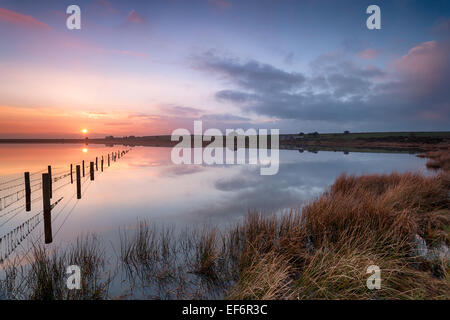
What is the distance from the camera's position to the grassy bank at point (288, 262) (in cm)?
440

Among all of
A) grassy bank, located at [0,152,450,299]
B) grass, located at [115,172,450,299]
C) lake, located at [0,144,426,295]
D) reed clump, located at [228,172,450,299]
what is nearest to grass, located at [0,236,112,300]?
grassy bank, located at [0,152,450,299]

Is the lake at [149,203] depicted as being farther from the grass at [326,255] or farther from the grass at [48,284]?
the grass at [326,255]

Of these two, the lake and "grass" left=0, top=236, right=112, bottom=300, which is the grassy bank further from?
the lake

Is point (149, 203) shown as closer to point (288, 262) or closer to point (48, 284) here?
point (48, 284)

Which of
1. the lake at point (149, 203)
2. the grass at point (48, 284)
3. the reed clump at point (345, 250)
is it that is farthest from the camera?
the lake at point (149, 203)

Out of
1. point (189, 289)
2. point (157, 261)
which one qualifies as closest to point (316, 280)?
point (189, 289)

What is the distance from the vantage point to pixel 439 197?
11031 mm

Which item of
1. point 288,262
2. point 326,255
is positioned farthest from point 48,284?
point 326,255

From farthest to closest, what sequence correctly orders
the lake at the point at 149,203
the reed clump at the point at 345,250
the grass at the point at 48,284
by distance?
1. the lake at the point at 149,203
2. the grass at the point at 48,284
3. the reed clump at the point at 345,250

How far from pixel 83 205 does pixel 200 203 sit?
7.21 meters

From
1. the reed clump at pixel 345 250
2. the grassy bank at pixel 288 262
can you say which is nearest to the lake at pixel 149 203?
the grassy bank at pixel 288 262

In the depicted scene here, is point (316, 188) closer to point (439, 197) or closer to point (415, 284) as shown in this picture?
point (439, 197)

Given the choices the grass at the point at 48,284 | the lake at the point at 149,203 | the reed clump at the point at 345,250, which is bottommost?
the lake at the point at 149,203

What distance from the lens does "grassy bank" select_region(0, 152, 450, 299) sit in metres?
4.40
